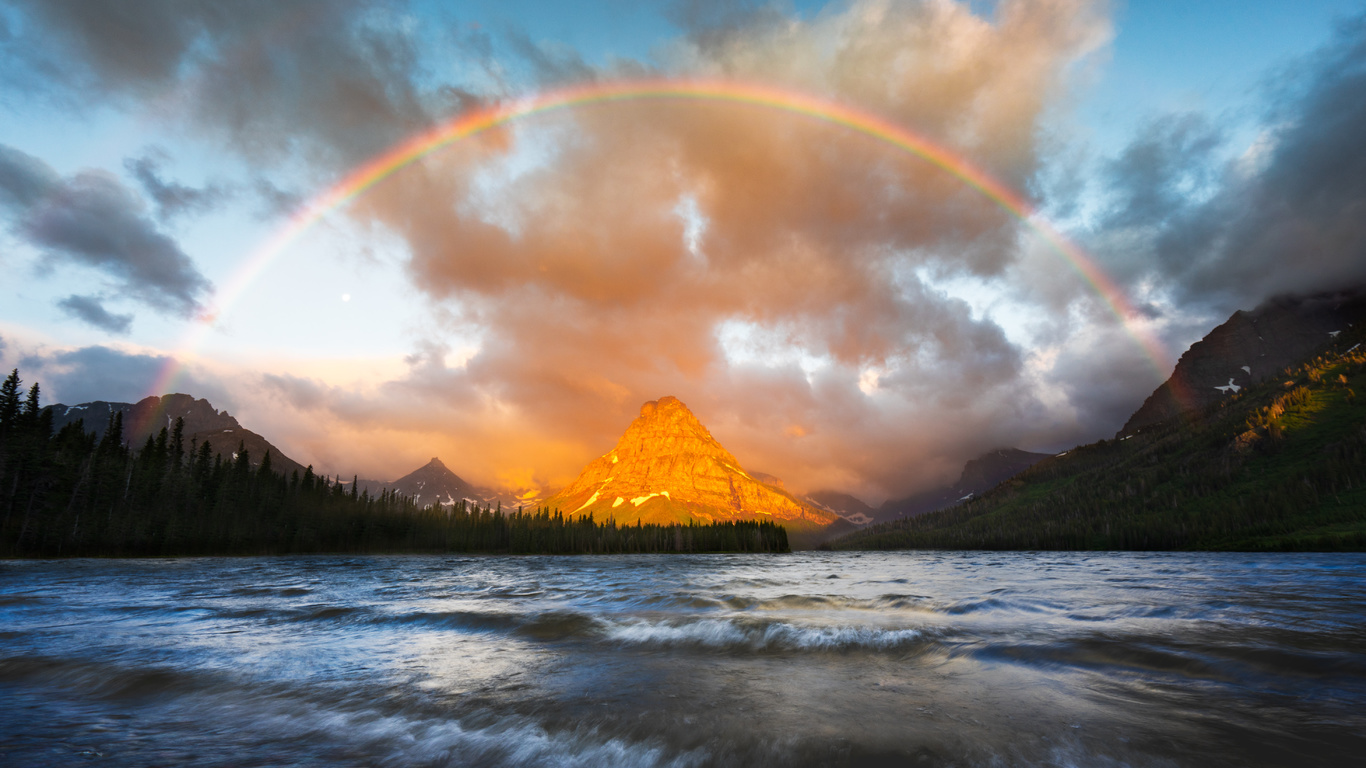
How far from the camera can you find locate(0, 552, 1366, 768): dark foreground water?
25.6 ft

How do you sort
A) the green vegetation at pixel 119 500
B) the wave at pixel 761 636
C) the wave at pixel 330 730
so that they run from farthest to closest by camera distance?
1. the green vegetation at pixel 119 500
2. the wave at pixel 761 636
3. the wave at pixel 330 730

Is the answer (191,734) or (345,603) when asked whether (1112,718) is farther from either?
(345,603)

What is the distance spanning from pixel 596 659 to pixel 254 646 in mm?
10419

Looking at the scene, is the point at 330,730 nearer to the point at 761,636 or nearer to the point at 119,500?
the point at 761,636

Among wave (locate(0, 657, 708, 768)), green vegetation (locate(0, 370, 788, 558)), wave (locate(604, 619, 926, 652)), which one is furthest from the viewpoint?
green vegetation (locate(0, 370, 788, 558))

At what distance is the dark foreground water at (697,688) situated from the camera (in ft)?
25.6

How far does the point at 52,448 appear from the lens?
127000 mm

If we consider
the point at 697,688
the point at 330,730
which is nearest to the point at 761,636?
the point at 697,688

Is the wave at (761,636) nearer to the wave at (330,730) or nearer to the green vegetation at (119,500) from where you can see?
the wave at (330,730)

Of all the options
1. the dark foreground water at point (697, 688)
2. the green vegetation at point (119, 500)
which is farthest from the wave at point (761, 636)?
the green vegetation at point (119, 500)

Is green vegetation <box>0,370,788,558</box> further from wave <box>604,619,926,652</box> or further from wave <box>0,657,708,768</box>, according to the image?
wave <box>604,619,926,652</box>

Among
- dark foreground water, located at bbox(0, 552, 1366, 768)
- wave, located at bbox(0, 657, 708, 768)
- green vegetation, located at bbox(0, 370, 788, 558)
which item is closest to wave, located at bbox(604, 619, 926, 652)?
dark foreground water, located at bbox(0, 552, 1366, 768)

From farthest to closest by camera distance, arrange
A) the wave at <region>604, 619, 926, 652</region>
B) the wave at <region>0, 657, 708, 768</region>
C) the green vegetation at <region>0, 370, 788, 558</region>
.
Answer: the green vegetation at <region>0, 370, 788, 558</region>, the wave at <region>604, 619, 926, 652</region>, the wave at <region>0, 657, 708, 768</region>

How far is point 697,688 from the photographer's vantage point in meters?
11.4
